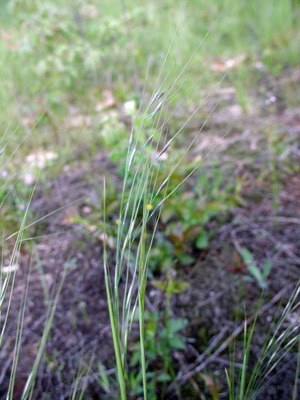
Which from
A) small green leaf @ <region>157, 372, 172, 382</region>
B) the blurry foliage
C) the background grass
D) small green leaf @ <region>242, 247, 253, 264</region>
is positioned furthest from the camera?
the blurry foliage

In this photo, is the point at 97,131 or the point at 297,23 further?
the point at 297,23

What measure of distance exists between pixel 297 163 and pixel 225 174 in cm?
37

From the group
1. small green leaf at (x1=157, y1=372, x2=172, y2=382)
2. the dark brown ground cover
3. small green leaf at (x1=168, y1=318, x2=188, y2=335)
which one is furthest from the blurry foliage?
small green leaf at (x1=157, y1=372, x2=172, y2=382)

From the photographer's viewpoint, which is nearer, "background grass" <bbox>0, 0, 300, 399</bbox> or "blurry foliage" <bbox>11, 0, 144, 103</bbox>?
"background grass" <bbox>0, 0, 300, 399</bbox>

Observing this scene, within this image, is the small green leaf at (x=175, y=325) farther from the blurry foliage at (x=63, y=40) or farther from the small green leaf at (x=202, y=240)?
the blurry foliage at (x=63, y=40)

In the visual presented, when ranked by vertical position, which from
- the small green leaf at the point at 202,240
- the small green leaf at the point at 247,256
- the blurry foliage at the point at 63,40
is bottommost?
the small green leaf at the point at 247,256

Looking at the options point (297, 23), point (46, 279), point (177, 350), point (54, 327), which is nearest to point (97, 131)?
point (46, 279)

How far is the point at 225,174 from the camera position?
1.87 metres

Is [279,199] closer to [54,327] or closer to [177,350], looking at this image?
[177,350]

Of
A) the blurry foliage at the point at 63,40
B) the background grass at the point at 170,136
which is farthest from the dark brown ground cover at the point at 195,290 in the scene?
the blurry foliage at the point at 63,40

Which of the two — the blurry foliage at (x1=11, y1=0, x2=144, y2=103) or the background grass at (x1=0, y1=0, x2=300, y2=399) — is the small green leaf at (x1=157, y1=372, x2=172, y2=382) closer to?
the background grass at (x1=0, y1=0, x2=300, y2=399)

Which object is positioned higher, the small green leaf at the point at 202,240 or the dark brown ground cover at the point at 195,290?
the small green leaf at the point at 202,240

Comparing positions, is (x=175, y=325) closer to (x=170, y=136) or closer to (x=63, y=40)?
(x=170, y=136)

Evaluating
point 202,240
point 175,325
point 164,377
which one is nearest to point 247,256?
point 202,240
